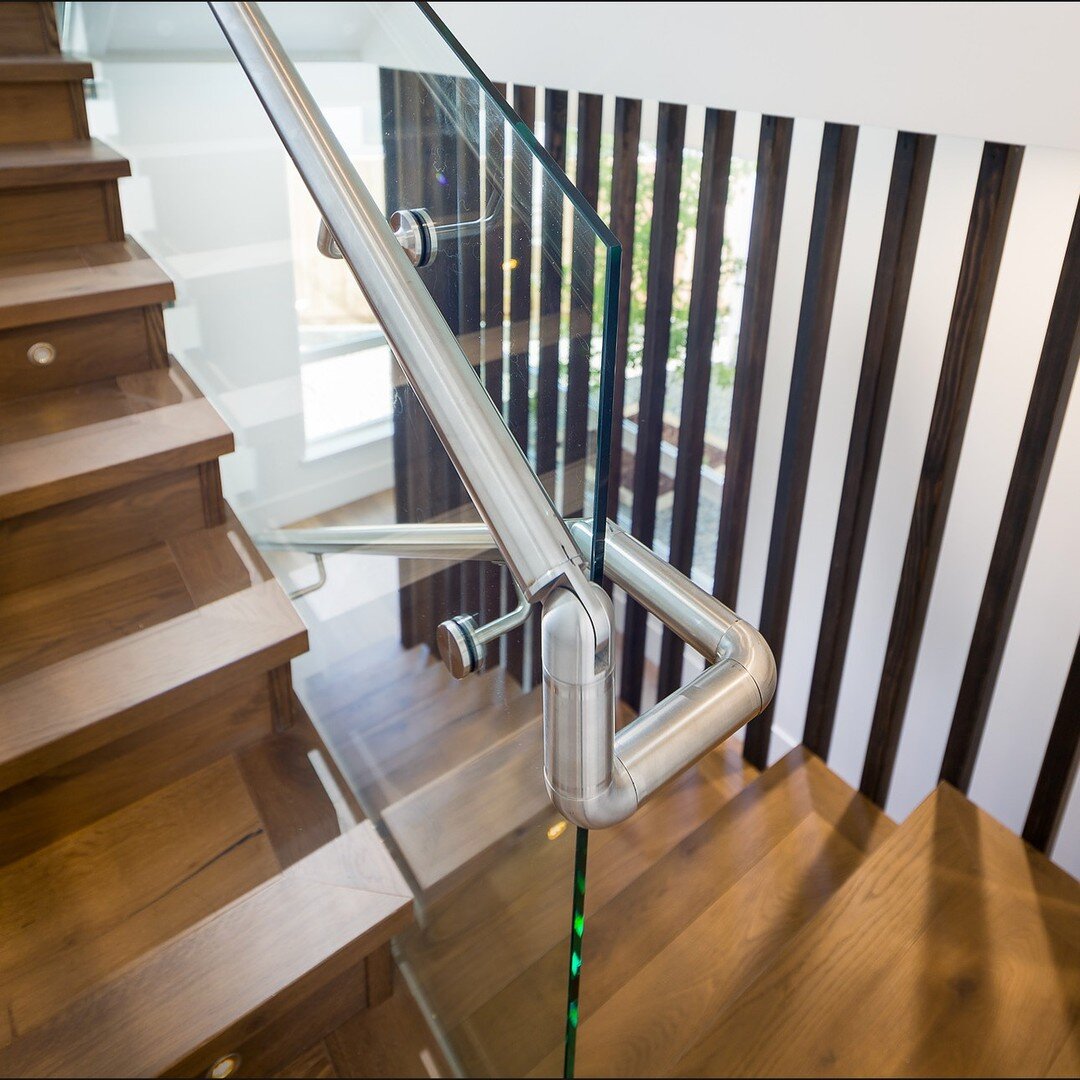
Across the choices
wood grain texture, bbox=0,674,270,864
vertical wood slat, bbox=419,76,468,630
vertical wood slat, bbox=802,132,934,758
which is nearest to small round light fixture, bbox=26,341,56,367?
wood grain texture, bbox=0,674,270,864

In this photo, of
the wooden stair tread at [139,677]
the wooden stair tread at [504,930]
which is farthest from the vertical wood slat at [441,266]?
the wooden stair tread at [139,677]

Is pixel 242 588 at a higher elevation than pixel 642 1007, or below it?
higher

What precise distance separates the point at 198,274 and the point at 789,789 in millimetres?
1450

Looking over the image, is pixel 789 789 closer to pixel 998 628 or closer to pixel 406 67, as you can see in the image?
pixel 998 628

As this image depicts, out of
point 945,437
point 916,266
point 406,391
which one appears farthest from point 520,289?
point 916,266

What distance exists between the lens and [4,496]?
1.22m

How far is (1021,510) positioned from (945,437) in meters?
0.16

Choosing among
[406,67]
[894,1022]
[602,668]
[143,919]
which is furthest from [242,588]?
[894,1022]

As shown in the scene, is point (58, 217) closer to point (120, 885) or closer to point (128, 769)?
point (128, 769)

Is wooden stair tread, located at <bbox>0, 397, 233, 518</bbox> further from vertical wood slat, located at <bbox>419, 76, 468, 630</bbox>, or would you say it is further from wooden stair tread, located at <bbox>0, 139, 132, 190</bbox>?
vertical wood slat, located at <bbox>419, 76, 468, 630</bbox>

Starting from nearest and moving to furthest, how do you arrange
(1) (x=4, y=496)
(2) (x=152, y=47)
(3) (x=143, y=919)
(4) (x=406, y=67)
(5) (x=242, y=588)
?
1. (4) (x=406, y=67)
2. (3) (x=143, y=919)
3. (1) (x=4, y=496)
4. (5) (x=242, y=588)
5. (2) (x=152, y=47)

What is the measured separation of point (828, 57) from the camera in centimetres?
140

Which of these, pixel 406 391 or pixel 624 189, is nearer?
pixel 406 391

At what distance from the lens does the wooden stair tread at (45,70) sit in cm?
174
